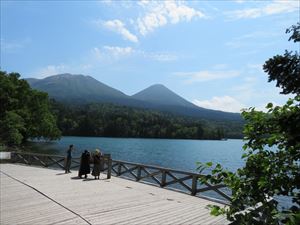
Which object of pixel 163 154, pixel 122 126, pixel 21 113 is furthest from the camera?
pixel 122 126

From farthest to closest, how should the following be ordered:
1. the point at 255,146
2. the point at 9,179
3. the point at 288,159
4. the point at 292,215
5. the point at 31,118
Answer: the point at 31,118 < the point at 9,179 < the point at 255,146 < the point at 288,159 < the point at 292,215

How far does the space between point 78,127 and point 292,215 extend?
146147 millimetres

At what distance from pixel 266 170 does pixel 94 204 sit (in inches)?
337

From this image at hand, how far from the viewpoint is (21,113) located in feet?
186

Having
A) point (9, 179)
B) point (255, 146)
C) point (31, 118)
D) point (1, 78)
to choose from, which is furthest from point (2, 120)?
point (255, 146)

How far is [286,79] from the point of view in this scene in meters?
9.88

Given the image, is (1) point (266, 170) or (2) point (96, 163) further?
(2) point (96, 163)

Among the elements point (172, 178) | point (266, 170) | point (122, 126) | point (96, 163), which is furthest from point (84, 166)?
point (122, 126)

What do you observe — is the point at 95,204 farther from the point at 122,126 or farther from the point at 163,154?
the point at 122,126

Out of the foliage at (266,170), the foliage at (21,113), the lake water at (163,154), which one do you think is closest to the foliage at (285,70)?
the foliage at (266,170)

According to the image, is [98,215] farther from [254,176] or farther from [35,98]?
[35,98]

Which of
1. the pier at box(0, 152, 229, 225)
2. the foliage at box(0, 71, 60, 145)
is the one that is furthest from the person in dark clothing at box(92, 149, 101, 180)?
the foliage at box(0, 71, 60, 145)

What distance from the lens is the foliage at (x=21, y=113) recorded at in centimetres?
4847

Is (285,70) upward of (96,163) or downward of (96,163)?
upward
